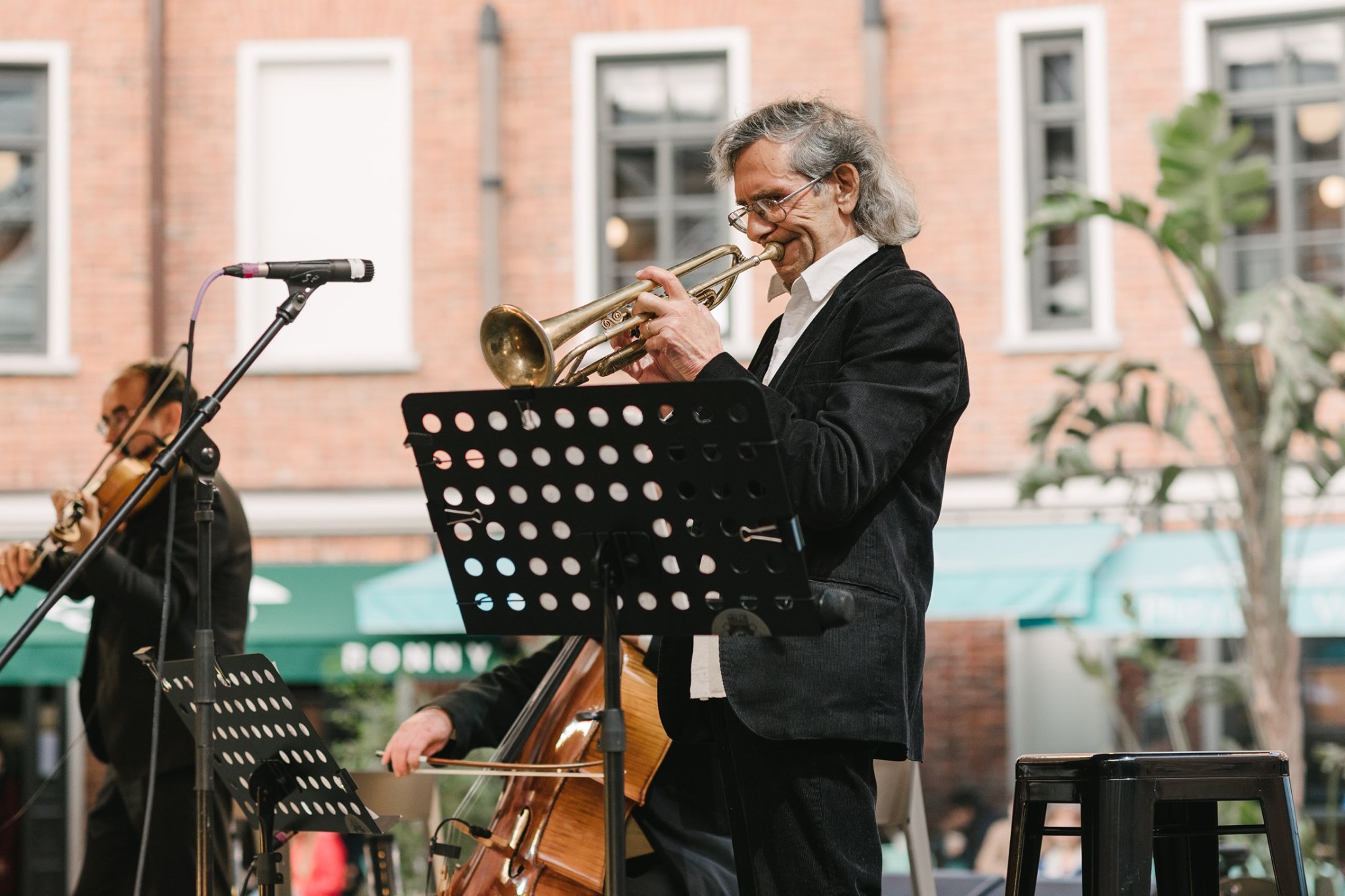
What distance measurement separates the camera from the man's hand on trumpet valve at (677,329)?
2.90 metres

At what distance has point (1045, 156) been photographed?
10.6 metres

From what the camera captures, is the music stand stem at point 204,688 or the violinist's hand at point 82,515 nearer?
the music stand stem at point 204,688

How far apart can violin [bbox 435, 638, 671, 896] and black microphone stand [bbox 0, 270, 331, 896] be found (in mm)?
542

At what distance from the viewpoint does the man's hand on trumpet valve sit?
2.90 meters

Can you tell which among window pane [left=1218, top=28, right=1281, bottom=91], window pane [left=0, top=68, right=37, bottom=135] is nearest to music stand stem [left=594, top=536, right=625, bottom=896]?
window pane [left=1218, top=28, right=1281, bottom=91]

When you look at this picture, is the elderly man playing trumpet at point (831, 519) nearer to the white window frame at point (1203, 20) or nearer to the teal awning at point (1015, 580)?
the teal awning at point (1015, 580)

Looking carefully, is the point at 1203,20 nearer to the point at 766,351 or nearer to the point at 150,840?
the point at 766,351

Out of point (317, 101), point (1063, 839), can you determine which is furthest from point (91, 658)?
point (317, 101)

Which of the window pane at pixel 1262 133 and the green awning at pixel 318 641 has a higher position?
the window pane at pixel 1262 133

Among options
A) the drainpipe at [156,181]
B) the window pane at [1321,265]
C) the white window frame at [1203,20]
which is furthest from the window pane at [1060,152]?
the drainpipe at [156,181]

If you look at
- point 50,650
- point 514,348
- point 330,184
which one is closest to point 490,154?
point 330,184

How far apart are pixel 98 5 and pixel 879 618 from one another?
9560 millimetres

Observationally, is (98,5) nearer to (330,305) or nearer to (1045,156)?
(330,305)

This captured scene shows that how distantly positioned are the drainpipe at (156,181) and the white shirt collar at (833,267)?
27.3 ft
